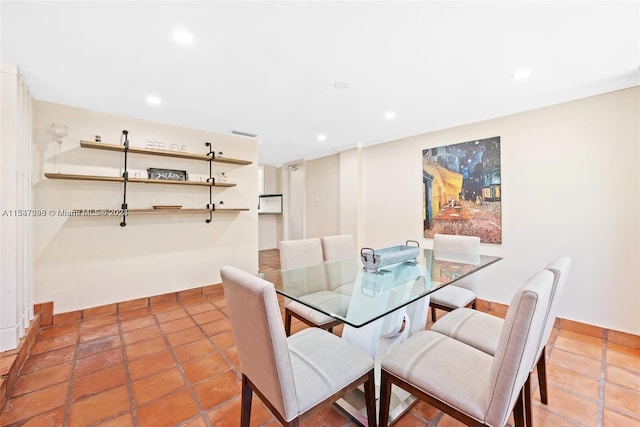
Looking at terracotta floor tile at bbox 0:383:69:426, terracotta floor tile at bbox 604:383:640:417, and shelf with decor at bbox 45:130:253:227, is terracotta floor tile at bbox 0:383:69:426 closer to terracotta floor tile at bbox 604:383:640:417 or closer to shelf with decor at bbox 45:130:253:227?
shelf with decor at bbox 45:130:253:227

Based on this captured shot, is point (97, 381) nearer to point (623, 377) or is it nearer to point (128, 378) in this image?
point (128, 378)

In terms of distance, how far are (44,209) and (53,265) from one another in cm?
56

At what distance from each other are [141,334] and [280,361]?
218cm

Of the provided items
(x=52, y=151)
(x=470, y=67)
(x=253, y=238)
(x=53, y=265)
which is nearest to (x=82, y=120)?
(x=52, y=151)

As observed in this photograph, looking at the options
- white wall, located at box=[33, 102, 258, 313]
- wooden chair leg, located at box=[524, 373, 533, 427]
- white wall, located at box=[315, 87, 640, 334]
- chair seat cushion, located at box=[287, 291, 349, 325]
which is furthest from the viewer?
white wall, located at box=[33, 102, 258, 313]

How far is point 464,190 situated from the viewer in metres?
3.16

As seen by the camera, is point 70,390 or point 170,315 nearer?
point 70,390

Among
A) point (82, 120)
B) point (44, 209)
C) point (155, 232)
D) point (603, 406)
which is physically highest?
point (82, 120)

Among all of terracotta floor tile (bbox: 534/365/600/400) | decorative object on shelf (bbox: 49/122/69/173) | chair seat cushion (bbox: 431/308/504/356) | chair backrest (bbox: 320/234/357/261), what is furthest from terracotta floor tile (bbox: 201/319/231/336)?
terracotta floor tile (bbox: 534/365/600/400)

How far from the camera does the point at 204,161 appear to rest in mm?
3502

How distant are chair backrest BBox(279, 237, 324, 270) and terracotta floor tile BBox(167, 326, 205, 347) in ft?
3.34

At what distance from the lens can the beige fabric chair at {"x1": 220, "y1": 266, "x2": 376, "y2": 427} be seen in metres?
0.97

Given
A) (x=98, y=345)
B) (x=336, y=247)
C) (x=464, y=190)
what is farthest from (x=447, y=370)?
(x=98, y=345)

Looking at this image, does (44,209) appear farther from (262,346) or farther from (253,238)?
(262,346)
